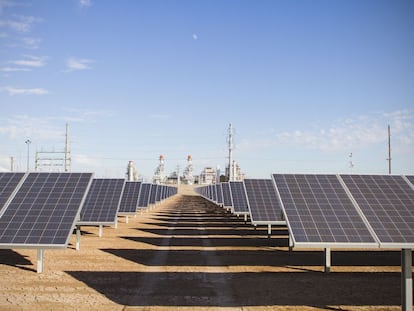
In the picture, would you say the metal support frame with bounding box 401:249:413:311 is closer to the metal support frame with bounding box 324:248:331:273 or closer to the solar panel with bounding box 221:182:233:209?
the metal support frame with bounding box 324:248:331:273

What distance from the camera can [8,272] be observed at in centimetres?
1548

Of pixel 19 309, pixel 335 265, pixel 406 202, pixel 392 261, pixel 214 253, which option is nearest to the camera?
pixel 19 309

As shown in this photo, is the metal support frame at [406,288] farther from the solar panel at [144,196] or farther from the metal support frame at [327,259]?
the solar panel at [144,196]

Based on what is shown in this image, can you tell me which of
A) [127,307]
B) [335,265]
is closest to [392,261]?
[335,265]

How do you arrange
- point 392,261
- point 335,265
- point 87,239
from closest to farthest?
point 335,265 → point 392,261 → point 87,239

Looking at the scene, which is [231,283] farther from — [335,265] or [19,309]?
[19,309]

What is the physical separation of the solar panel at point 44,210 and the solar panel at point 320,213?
778 cm

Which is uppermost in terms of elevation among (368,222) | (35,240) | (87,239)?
(368,222)

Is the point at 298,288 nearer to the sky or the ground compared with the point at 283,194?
nearer to the ground

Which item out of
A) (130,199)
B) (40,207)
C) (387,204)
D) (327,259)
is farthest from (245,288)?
(130,199)

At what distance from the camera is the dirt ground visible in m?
11.8

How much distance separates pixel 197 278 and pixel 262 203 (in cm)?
1126

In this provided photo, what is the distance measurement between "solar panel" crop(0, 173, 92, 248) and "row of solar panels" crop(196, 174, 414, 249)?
310 inches

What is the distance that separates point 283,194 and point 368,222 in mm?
3567
